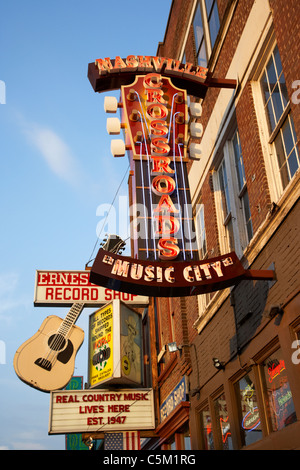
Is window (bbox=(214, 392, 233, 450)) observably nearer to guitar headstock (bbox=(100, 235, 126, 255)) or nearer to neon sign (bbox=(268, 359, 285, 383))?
neon sign (bbox=(268, 359, 285, 383))

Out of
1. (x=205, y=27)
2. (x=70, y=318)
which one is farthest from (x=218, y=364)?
(x=205, y=27)

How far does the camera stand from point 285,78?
860 cm

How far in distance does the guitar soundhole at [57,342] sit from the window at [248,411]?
7.13 metres

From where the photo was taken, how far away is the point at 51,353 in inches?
603

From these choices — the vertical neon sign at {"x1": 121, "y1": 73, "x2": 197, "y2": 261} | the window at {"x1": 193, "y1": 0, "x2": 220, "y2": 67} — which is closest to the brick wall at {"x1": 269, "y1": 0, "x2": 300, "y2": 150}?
the vertical neon sign at {"x1": 121, "y1": 73, "x2": 197, "y2": 261}

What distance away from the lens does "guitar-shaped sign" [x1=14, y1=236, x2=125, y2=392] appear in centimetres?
1480

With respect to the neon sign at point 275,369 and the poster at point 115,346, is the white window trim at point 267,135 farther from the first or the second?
the poster at point 115,346

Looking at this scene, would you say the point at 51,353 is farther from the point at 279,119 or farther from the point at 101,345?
the point at 279,119

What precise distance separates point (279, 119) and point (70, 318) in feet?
31.1

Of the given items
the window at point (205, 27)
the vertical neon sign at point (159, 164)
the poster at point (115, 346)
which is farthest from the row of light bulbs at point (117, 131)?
the poster at point (115, 346)

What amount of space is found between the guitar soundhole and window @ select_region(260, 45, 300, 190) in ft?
29.8

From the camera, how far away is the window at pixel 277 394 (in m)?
7.83

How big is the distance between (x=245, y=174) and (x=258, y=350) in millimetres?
3319
